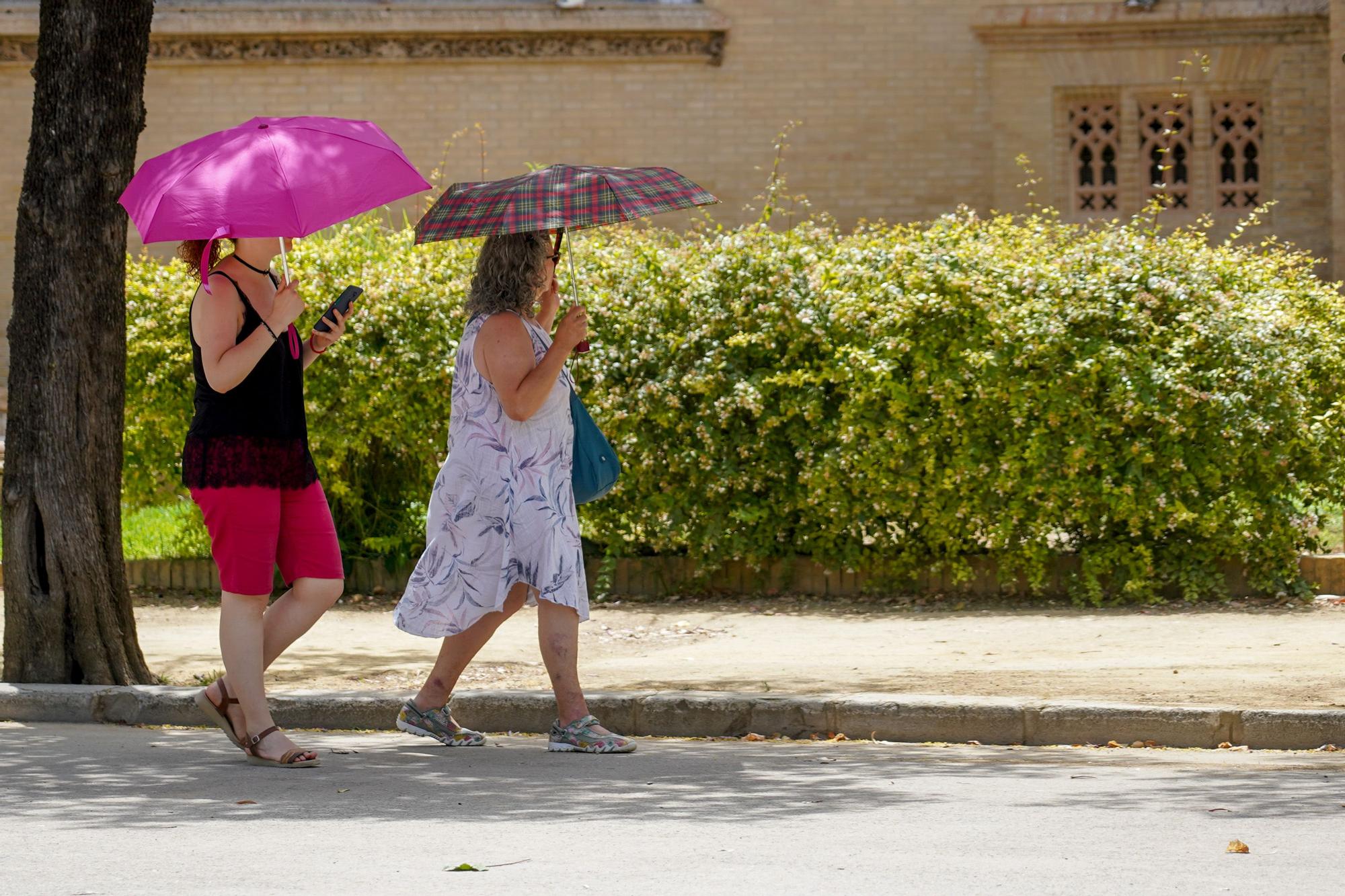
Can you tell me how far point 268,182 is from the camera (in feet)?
19.8

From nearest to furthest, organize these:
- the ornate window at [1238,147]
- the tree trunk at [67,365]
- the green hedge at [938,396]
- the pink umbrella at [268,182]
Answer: the pink umbrella at [268,182], the tree trunk at [67,365], the green hedge at [938,396], the ornate window at [1238,147]

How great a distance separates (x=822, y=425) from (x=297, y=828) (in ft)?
18.5

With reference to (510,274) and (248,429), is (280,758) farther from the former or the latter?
(510,274)

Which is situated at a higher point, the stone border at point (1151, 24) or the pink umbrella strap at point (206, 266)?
the stone border at point (1151, 24)

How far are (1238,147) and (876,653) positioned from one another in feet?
39.8

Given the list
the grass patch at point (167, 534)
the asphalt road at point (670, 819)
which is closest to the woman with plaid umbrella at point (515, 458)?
the asphalt road at point (670, 819)

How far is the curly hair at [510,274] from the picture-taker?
252 inches

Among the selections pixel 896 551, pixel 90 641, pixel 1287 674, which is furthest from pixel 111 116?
pixel 1287 674

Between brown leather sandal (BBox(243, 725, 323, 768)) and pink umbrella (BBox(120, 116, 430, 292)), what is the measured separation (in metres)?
1.62

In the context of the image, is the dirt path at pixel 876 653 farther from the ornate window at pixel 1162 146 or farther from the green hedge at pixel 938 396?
the ornate window at pixel 1162 146

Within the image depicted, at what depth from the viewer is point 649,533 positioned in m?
10.7

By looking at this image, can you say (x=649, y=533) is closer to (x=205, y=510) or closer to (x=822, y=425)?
(x=822, y=425)

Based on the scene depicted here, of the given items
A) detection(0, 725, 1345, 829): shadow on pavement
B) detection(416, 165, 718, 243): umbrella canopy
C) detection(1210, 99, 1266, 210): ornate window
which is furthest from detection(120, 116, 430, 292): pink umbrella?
detection(1210, 99, 1266, 210): ornate window

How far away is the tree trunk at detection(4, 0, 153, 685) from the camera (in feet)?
25.3
